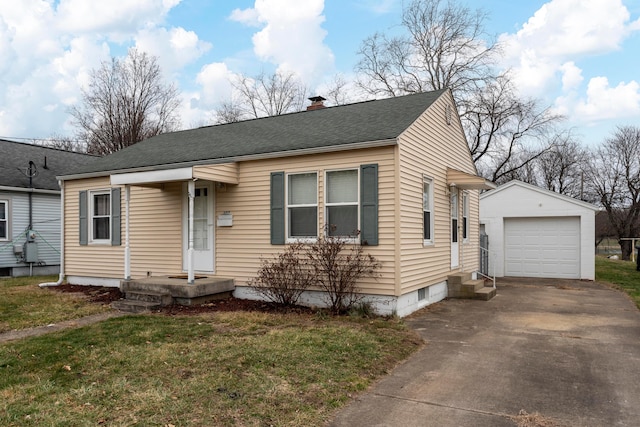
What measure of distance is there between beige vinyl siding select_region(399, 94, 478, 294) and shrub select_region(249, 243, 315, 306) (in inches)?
68.6

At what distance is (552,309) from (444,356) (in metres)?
4.43

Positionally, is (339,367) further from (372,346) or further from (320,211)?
(320,211)

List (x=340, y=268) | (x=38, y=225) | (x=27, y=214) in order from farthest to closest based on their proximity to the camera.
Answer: (x=38, y=225) → (x=27, y=214) → (x=340, y=268)

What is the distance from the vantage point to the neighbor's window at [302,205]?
8688mm

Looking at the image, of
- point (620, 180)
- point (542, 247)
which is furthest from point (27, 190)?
point (620, 180)

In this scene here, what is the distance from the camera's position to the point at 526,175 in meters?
36.2

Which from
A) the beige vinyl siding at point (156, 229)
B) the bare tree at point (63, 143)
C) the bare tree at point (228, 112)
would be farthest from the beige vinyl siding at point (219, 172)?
the bare tree at point (63, 143)

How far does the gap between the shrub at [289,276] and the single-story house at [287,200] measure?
340 mm

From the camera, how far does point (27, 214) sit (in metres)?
15.8

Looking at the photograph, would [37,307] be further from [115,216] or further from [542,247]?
[542,247]

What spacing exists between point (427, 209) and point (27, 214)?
1365 cm

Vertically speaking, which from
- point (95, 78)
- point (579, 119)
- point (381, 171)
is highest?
point (95, 78)

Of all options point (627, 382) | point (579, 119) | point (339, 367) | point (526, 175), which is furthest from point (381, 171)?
point (526, 175)

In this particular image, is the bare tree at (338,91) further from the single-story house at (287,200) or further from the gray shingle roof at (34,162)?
the single-story house at (287,200)
